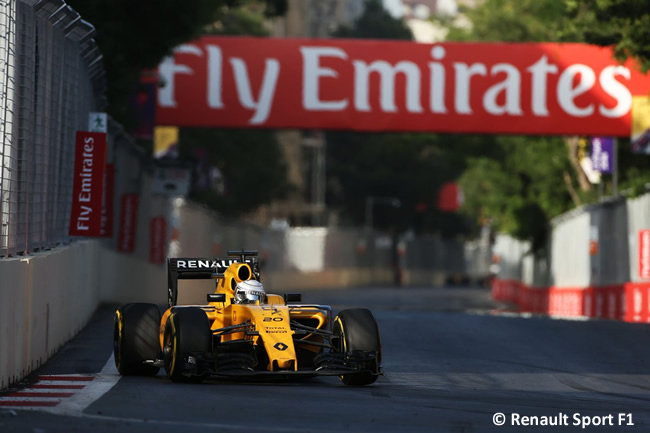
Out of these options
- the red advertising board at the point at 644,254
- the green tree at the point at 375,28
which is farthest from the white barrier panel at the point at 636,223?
the green tree at the point at 375,28

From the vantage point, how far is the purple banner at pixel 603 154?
4306 cm

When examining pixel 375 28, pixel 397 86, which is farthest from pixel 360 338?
pixel 375 28

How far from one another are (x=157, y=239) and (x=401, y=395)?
2548cm

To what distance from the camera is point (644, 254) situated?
3008 centimetres

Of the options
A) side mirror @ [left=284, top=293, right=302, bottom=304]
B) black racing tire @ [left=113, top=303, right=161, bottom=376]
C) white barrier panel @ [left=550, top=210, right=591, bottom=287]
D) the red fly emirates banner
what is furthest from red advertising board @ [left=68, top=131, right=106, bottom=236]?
white barrier panel @ [left=550, top=210, right=591, bottom=287]

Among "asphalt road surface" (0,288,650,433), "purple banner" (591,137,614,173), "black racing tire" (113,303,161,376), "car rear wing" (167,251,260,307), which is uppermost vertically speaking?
"purple banner" (591,137,614,173)

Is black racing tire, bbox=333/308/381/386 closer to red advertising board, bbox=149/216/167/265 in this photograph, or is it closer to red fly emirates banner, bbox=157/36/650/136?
red advertising board, bbox=149/216/167/265

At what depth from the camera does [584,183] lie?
50.5 metres

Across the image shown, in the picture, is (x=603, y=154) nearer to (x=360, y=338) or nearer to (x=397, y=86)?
(x=397, y=86)

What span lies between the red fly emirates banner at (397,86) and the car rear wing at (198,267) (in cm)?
2132

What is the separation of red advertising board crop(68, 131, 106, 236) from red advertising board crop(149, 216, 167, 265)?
54.6 ft

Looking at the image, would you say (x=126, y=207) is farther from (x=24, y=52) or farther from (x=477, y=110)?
(x=24, y=52)

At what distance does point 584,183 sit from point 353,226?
240ft

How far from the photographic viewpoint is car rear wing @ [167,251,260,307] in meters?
15.0
